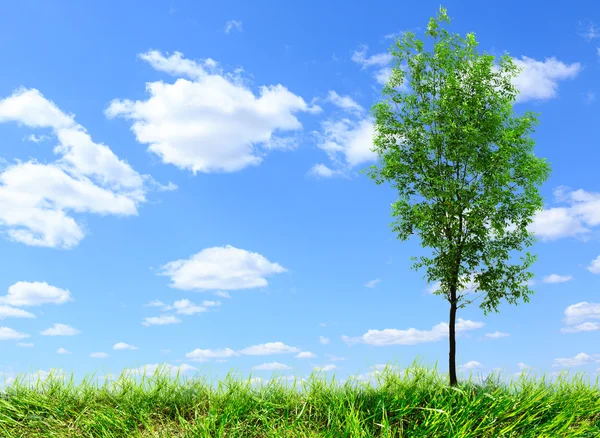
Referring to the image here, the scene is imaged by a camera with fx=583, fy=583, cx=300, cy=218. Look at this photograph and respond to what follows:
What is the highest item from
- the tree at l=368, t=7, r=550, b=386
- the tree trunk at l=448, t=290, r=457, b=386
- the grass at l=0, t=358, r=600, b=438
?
the tree at l=368, t=7, r=550, b=386

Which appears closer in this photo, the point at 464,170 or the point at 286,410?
the point at 286,410

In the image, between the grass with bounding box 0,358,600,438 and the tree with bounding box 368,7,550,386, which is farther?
the tree with bounding box 368,7,550,386

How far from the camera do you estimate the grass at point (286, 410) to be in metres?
8.94

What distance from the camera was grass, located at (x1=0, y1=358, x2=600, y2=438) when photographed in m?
8.94

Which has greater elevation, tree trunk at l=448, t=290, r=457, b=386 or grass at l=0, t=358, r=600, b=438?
tree trunk at l=448, t=290, r=457, b=386

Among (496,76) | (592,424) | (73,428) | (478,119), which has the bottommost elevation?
(73,428)

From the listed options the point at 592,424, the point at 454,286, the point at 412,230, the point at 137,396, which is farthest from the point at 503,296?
the point at 137,396

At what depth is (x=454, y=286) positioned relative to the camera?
15.2 meters

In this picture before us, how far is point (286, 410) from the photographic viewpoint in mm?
9570

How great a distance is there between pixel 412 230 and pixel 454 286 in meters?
1.84

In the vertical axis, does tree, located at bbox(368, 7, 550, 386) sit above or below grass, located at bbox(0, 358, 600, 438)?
above

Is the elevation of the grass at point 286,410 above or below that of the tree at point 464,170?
below

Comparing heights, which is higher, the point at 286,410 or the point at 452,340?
the point at 452,340

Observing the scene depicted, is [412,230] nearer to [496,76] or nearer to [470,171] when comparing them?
[470,171]
